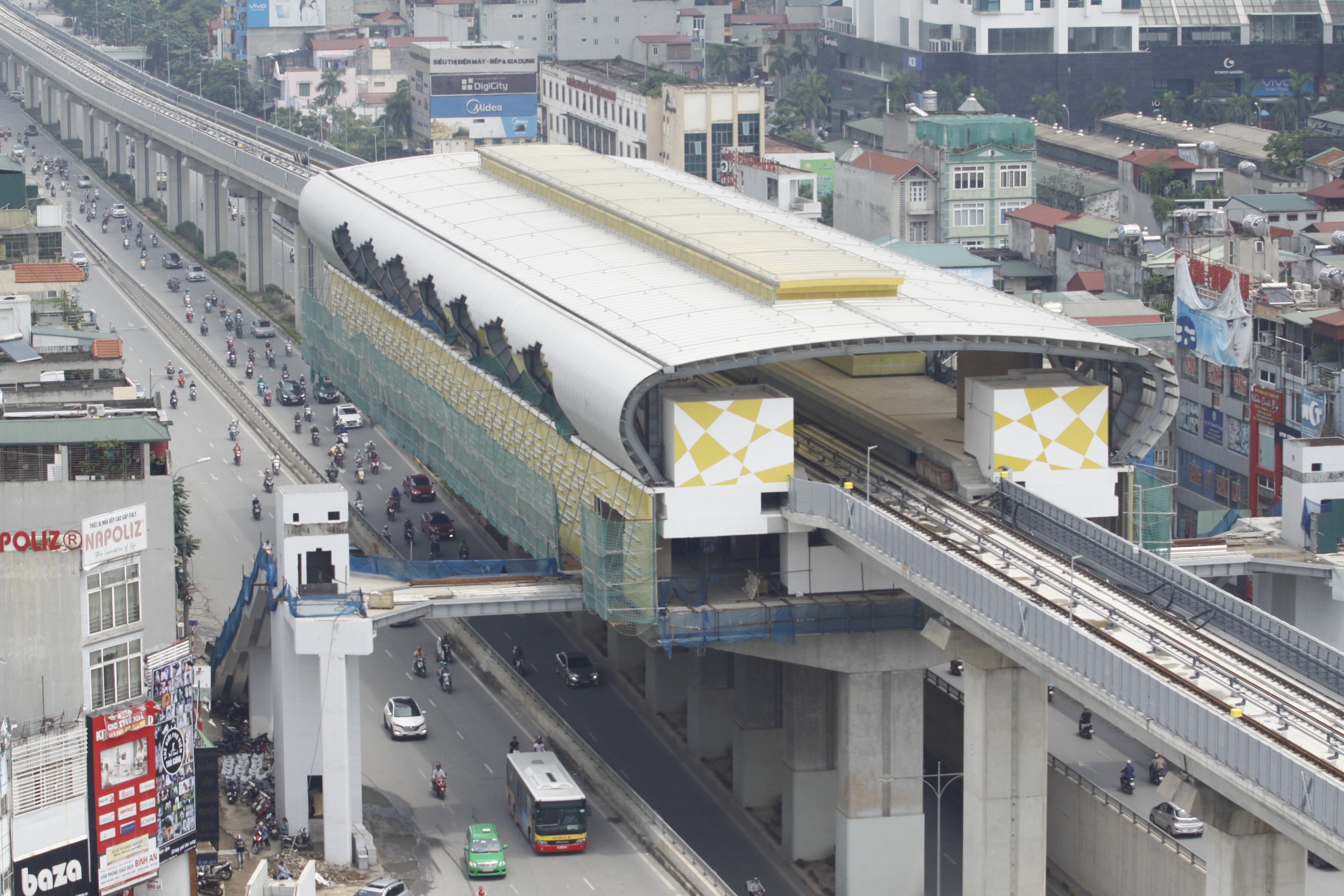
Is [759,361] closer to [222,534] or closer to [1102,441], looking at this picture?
[1102,441]

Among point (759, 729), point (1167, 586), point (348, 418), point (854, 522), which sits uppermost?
point (854, 522)

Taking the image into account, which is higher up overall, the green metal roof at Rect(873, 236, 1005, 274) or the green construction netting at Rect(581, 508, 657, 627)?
the green metal roof at Rect(873, 236, 1005, 274)

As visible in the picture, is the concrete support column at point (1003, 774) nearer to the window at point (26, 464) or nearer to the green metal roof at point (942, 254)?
the window at point (26, 464)

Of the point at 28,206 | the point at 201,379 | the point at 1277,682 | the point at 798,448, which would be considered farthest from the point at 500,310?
the point at 201,379

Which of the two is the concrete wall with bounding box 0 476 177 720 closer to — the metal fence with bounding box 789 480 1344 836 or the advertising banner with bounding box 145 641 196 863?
the advertising banner with bounding box 145 641 196 863

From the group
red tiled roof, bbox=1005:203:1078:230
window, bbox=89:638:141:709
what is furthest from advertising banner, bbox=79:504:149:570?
red tiled roof, bbox=1005:203:1078:230

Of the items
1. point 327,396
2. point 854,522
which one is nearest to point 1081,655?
point 854,522

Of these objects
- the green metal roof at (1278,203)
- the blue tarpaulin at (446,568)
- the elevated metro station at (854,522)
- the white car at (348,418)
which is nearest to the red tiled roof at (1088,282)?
the green metal roof at (1278,203)

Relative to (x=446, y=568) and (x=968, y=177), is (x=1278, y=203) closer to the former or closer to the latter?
(x=968, y=177)
